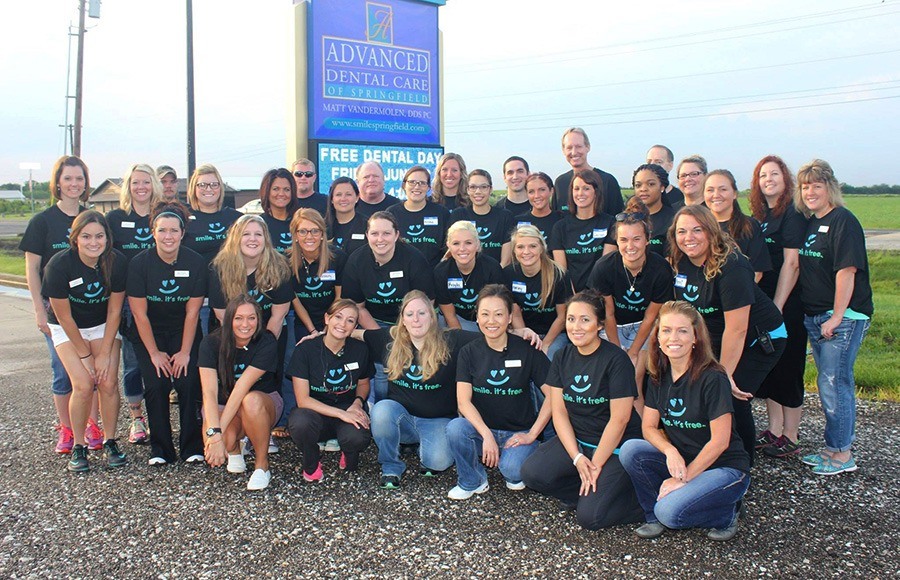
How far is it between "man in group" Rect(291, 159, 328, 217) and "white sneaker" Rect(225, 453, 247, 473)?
2519 mm

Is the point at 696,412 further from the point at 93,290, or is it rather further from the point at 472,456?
the point at 93,290

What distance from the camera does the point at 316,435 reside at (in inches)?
193

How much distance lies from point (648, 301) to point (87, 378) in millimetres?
4140

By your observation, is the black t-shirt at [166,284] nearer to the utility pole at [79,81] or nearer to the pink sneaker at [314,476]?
the pink sneaker at [314,476]

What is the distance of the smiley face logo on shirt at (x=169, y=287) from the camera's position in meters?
5.31

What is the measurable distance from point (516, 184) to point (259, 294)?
2.58 meters

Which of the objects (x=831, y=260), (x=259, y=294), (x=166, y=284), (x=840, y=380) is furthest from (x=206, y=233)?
(x=840, y=380)

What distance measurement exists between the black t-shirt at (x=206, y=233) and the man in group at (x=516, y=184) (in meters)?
2.45

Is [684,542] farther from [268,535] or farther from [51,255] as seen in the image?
[51,255]

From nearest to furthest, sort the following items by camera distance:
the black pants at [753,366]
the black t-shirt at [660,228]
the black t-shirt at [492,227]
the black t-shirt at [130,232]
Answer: the black pants at [753,366] < the black t-shirt at [660,228] < the black t-shirt at [130,232] < the black t-shirt at [492,227]

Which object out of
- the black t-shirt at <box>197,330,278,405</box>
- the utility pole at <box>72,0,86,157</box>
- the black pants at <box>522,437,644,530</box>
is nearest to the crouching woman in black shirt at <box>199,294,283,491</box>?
the black t-shirt at <box>197,330,278,405</box>

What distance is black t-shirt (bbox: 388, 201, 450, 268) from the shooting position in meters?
6.36

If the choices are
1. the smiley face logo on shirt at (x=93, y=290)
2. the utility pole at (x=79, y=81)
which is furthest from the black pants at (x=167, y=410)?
the utility pole at (x=79, y=81)

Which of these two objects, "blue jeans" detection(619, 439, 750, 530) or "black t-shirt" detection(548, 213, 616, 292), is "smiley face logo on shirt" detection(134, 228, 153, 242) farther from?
"blue jeans" detection(619, 439, 750, 530)
